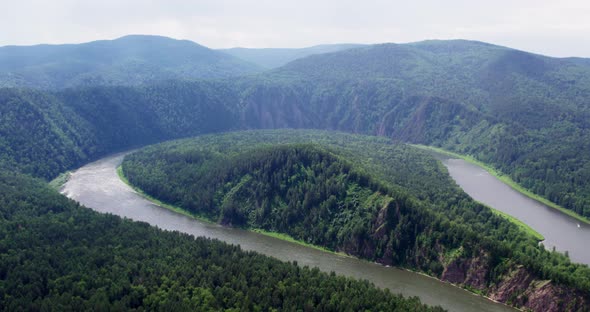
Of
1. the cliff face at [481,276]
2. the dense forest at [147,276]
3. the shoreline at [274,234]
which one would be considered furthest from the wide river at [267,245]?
the dense forest at [147,276]

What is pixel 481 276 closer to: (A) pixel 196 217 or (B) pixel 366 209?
(B) pixel 366 209

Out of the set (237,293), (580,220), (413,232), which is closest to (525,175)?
(580,220)

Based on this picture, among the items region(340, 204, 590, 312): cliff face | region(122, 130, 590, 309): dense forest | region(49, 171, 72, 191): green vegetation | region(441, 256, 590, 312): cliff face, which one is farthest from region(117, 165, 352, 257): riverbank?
region(441, 256, 590, 312): cliff face

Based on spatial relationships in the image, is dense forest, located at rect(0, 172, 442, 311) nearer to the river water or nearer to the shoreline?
the shoreline

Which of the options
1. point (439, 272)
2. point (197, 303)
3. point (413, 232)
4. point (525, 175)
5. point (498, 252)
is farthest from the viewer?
point (525, 175)

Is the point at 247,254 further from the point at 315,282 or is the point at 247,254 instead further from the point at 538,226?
the point at 538,226

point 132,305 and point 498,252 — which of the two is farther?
point 498,252

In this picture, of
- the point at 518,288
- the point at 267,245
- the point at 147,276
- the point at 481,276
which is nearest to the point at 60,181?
the point at 267,245

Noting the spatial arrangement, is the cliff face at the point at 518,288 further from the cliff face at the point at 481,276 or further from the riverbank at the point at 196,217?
the riverbank at the point at 196,217
